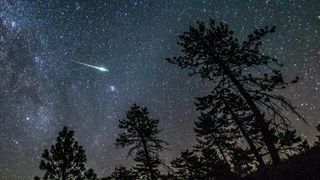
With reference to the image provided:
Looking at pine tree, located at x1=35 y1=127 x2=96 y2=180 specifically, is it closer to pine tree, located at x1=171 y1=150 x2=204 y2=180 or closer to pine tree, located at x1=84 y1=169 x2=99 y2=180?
pine tree, located at x1=84 y1=169 x2=99 y2=180

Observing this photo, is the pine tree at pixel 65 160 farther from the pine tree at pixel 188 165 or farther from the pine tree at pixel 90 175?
the pine tree at pixel 188 165

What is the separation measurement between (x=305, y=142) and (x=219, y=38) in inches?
1469

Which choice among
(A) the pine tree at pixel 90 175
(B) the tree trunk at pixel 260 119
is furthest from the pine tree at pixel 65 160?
(B) the tree trunk at pixel 260 119

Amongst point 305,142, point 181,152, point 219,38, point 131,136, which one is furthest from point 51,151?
point 305,142

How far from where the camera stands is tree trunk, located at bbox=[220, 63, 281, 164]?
15.1 m

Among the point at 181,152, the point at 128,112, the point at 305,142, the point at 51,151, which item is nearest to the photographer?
the point at 51,151

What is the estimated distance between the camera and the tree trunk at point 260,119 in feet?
49.4

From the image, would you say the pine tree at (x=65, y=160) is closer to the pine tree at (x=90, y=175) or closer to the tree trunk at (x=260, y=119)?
the pine tree at (x=90, y=175)

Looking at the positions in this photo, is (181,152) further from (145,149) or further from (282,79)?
(282,79)

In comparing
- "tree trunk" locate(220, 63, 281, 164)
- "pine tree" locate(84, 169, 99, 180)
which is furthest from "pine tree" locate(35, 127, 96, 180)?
"tree trunk" locate(220, 63, 281, 164)

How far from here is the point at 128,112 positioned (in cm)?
2634

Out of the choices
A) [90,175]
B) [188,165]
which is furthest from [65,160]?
[188,165]

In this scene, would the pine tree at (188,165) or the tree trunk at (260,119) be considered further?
the pine tree at (188,165)

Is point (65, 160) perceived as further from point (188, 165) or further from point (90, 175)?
point (188, 165)
